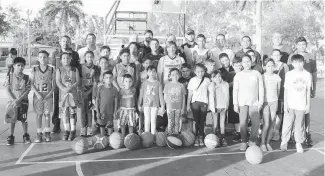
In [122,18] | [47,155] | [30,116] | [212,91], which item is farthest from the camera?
[122,18]

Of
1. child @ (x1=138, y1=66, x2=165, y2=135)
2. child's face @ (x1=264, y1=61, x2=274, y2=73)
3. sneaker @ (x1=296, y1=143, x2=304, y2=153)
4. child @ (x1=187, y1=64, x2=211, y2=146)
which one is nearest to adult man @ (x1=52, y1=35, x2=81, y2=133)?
child @ (x1=138, y1=66, x2=165, y2=135)

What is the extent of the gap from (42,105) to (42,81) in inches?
18.3

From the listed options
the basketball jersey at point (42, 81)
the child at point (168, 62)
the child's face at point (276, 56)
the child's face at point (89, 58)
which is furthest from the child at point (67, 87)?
the child's face at point (276, 56)

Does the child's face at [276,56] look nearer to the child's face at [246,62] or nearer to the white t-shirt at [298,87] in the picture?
the white t-shirt at [298,87]

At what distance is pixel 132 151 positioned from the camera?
591 cm

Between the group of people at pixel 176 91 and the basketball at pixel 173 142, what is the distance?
0.59ft

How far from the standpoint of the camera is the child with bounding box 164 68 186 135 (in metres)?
6.22

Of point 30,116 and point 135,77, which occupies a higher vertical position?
point 135,77

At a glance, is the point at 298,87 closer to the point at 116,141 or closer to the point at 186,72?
the point at 186,72

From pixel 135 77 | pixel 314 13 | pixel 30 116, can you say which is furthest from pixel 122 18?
pixel 314 13

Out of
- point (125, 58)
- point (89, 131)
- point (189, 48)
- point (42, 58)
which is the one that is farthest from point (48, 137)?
point (189, 48)

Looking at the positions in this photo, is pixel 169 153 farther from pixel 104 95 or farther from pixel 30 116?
pixel 30 116

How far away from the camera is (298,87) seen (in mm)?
5789

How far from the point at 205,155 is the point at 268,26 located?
22175 mm
